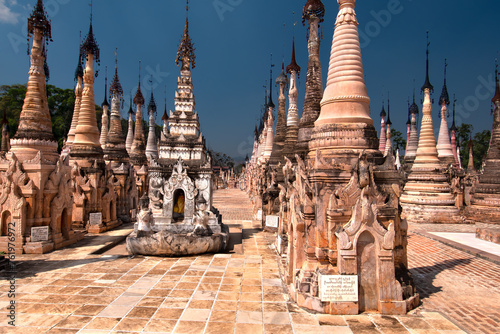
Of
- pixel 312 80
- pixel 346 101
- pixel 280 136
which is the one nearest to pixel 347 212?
pixel 346 101

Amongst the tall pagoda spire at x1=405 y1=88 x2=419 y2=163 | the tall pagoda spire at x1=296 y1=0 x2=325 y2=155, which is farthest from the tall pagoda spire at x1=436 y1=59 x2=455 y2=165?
the tall pagoda spire at x1=296 y1=0 x2=325 y2=155

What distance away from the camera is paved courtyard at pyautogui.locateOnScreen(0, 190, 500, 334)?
5724 mm

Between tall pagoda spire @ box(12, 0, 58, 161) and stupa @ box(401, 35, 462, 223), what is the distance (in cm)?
1888

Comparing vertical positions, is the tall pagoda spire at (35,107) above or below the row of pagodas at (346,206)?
above

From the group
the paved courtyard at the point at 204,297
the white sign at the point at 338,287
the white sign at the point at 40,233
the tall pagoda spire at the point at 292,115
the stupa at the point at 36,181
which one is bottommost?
the paved courtyard at the point at 204,297

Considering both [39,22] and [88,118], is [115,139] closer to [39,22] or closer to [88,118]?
[88,118]

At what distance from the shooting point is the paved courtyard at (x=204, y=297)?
5.72m

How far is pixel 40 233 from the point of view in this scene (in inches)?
426

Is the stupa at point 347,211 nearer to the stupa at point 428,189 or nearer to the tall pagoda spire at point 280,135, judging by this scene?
the tall pagoda spire at point 280,135

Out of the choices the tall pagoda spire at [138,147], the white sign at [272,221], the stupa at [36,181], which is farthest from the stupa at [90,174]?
the tall pagoda spire at [138,147]

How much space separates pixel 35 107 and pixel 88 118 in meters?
4.96

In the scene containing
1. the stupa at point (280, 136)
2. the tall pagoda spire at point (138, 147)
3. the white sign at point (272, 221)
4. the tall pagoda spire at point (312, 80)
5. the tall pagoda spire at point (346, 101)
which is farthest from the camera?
the tall pagoda spire at point (138, 147)

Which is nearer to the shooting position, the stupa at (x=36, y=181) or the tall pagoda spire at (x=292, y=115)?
the stupa at (x=36, y=181)

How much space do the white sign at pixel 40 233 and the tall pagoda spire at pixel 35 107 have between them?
112 inches
